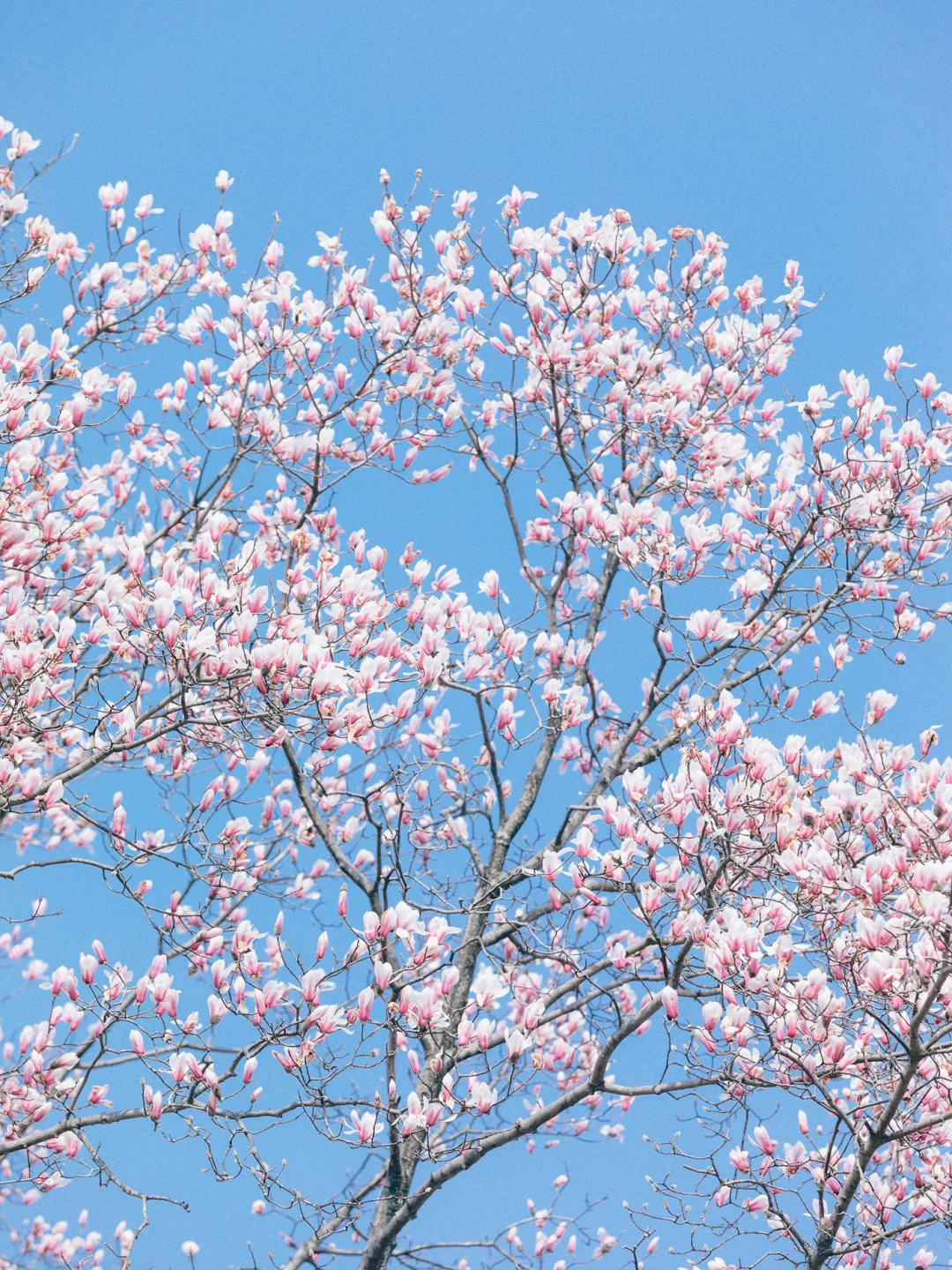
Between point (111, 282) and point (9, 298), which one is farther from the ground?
point (111, 282)

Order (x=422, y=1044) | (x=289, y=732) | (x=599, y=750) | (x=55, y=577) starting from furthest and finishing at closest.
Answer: (x=599, y=750), (x=422, y=1044), (x=55, y=577), (x=289, y=732)

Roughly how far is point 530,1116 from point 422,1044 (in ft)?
3.78

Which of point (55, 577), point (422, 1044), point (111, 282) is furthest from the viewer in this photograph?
point (111, 282)

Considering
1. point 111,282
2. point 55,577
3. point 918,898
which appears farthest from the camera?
point 111,282

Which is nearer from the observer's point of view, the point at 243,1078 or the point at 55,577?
the point at 243,1078

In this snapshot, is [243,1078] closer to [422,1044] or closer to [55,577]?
[422,1044]

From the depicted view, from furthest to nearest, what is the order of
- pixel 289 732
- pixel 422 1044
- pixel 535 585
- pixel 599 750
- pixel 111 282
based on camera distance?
1. pixel 535 585
2. pixel 599 750
3. pixel 111 282
4. pixel 422 1044
5. pixel 289 732

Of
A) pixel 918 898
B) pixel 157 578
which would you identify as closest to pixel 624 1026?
pixel 918 898

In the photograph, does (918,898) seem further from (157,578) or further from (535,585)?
(535,585)

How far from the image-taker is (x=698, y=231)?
25.1 ft

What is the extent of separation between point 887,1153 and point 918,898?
7.13 feet

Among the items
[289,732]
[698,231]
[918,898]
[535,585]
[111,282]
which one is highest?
[698,231]

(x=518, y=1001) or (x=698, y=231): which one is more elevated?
(x=698, y=231)

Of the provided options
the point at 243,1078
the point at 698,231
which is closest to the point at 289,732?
the point at 243,1078
